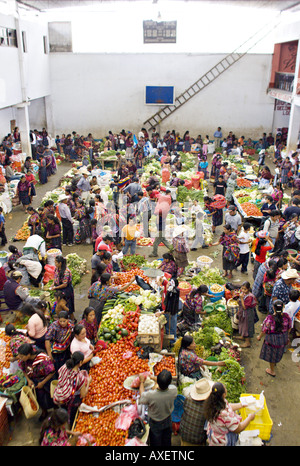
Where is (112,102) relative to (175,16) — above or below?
below

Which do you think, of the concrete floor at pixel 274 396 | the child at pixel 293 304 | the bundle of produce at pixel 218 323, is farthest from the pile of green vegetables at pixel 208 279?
the child at pixel 293 304

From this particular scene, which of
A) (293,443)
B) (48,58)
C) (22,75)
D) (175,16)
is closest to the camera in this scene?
(293,443)

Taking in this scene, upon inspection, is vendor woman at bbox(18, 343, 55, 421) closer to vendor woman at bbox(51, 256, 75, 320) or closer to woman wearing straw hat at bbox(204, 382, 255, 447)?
vendor woman at bbox(51, 256, 75, 320)

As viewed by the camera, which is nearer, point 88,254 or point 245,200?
point 88,254

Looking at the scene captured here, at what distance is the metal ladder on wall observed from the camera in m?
20.9

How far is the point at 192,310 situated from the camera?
21.0 feet

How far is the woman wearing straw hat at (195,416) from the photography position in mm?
4336

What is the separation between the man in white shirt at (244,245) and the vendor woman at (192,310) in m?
2.37

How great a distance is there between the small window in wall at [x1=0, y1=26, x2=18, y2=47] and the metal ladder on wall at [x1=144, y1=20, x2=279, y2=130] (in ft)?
27.6

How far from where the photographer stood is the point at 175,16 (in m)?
20.0

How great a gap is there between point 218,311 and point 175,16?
18.2 meters
